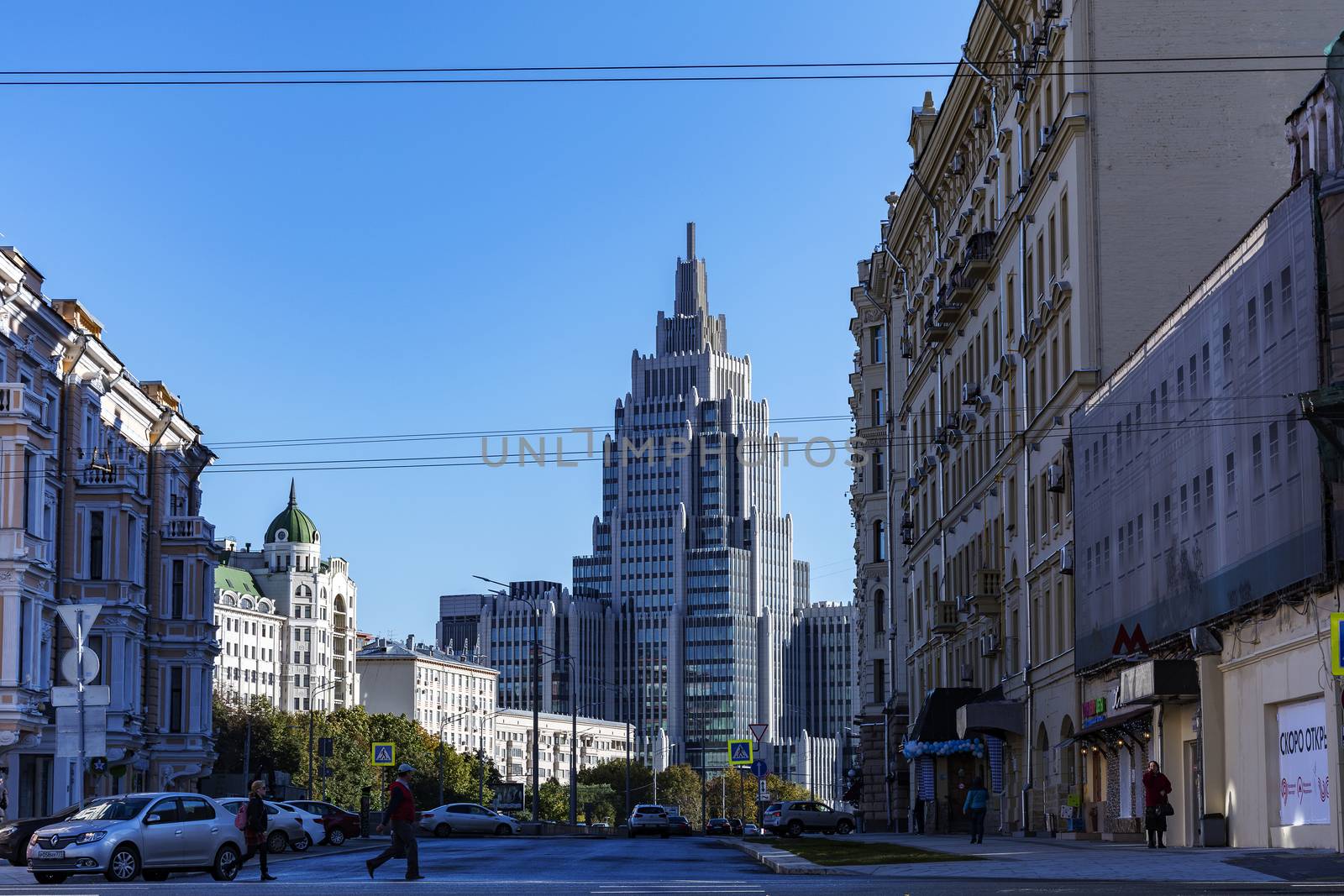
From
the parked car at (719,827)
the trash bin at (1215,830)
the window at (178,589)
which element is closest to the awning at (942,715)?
the trash bin at (1215,830)

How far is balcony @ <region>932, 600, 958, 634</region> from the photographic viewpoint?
6369 cm

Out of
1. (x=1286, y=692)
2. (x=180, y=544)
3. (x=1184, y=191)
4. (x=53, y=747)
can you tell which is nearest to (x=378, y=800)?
(x=180, y=544)

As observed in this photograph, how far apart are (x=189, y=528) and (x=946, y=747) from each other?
34.3 m

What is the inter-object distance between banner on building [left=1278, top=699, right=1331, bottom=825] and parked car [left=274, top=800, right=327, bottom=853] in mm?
28626

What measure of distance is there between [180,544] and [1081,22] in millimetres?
44306

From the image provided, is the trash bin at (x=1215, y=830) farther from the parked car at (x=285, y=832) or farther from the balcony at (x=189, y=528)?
the balcony at (x=189, y=528)

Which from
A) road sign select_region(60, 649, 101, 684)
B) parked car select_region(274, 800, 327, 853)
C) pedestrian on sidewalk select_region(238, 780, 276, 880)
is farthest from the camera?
parked car select_region(274, 800, 327, 853)

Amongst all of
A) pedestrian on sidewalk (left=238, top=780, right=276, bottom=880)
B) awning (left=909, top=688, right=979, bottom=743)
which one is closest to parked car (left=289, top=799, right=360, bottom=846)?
awning (left=909, top=688, right=979, bottom=743)

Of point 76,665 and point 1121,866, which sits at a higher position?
point 76,665

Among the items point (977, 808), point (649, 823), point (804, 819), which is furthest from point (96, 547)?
point (977, 808)

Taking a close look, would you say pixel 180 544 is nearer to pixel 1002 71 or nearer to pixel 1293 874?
pixel 1002 71

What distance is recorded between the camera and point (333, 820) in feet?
193

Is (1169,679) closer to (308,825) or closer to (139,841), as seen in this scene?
(139,841)

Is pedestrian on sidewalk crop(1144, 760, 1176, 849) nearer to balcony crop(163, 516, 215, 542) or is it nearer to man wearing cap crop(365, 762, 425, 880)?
man wearing cap crop(365, 762, 425, 880)
